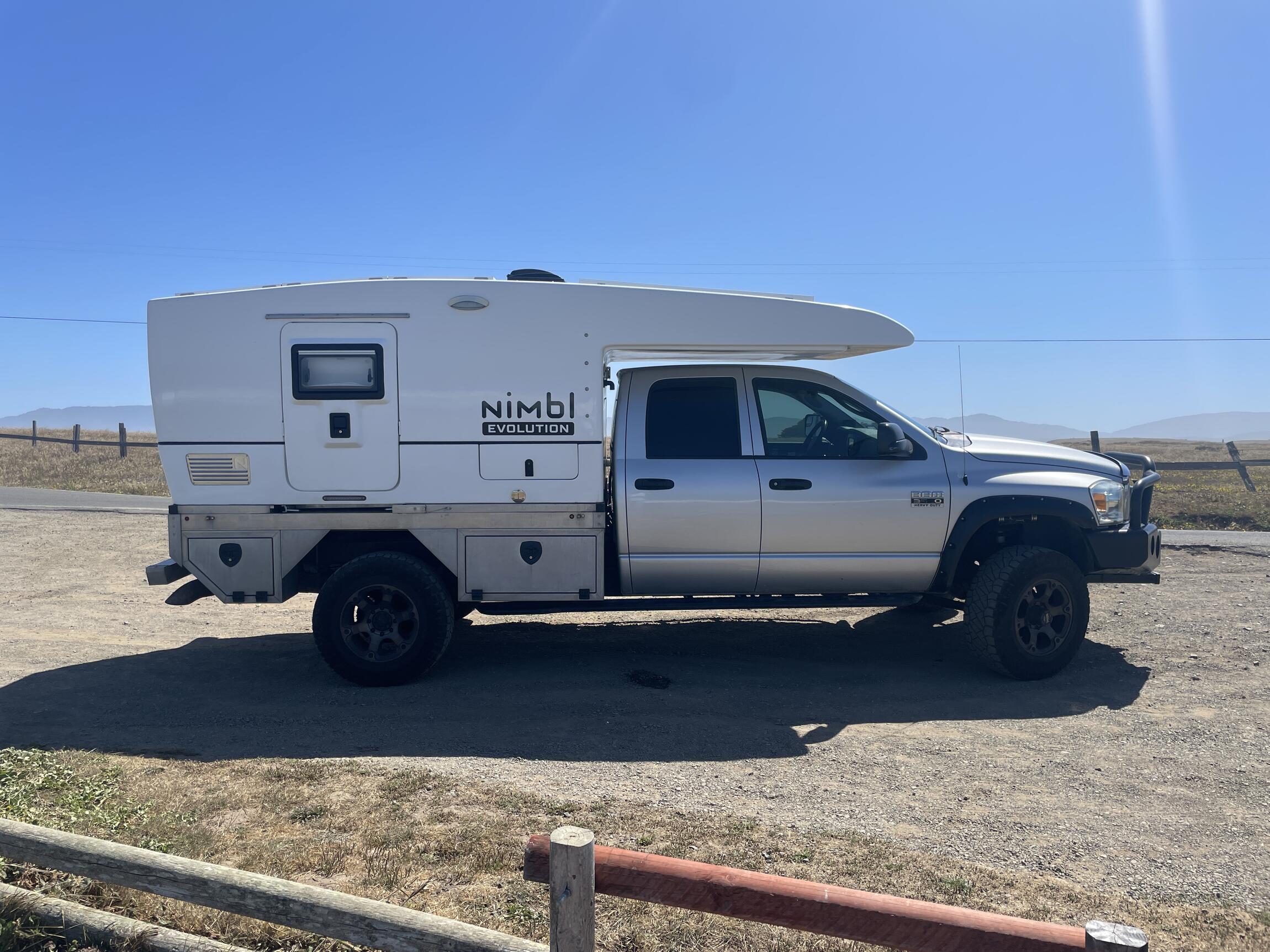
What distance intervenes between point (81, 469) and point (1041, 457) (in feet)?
85.1

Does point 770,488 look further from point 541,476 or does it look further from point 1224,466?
point 1224,466

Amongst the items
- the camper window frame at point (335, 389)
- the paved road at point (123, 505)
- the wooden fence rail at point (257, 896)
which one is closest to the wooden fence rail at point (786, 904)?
the wooden fence rail at point (257, 896)

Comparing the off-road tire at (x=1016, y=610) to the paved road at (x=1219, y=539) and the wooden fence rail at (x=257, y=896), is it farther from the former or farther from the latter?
the paved road at (x=1219, y=539)

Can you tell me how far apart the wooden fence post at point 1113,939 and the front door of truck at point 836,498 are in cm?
466

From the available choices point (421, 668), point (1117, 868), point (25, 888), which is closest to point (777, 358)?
point (421, 668)

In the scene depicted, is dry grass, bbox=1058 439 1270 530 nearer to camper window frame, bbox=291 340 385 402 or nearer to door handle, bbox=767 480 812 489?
door handle, bbox=767 480 812 489

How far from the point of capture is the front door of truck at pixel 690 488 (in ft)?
21.6

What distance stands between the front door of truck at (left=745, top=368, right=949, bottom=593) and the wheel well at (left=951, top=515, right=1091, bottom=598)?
48 centimetres

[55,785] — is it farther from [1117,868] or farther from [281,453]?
[1117,868]

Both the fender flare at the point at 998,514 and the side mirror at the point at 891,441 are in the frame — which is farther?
the fender flare at the point at 998,514

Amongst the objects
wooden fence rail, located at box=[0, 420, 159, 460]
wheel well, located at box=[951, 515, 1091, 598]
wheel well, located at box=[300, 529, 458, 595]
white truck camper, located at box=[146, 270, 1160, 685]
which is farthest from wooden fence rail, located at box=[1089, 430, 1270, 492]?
wooden fence rail, located at box=[0, 420, 159, 460]

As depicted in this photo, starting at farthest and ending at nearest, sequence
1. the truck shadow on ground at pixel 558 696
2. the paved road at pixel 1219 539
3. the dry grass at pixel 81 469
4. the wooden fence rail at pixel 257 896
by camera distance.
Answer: the dry grass at pixel 81 469 < the paved road at pixel 1219 539 < the truck shadow on ground at pixel 558 696 < the wooden fence rail at pixel 257 896

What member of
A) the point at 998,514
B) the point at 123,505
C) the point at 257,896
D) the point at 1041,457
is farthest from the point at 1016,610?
the point at 123,505

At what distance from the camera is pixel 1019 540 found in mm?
7059
